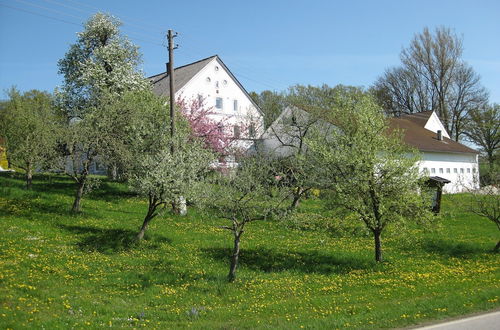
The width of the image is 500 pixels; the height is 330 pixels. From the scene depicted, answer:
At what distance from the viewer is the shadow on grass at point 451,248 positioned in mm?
19047

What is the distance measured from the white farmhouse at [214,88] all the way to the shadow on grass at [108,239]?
21.4 m

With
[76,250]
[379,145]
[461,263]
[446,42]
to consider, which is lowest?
[461,263]

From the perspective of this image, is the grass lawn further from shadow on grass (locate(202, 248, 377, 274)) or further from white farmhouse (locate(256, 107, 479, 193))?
white farmhouse (locate(256, 107, 479, 193))

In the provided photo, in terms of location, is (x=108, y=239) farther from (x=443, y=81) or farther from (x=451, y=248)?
(x=443, y=81)

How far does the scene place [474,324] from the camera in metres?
9.30

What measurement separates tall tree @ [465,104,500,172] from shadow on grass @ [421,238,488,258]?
4191 cm

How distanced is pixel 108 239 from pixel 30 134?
9.86 metres

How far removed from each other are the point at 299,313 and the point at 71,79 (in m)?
26.8

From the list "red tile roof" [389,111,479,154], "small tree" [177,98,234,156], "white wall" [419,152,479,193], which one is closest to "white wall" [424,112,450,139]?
"red tile roof" [389,111,479,154]

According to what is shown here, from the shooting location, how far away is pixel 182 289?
12.6m

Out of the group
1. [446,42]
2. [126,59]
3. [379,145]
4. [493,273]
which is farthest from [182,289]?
[446,42]

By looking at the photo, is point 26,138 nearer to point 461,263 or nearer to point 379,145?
point 379,145

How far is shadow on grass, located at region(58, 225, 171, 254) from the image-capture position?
52.5 feet

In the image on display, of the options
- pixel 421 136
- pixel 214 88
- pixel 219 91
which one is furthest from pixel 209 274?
pixel 421 136
